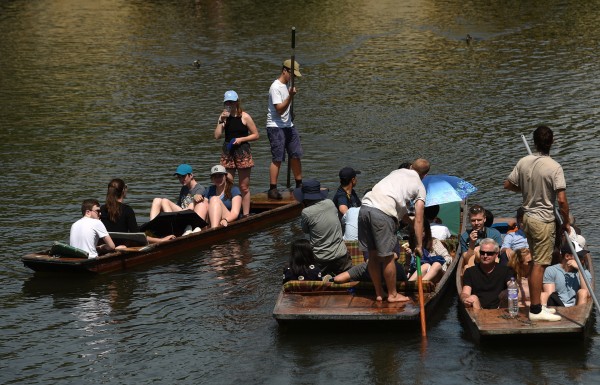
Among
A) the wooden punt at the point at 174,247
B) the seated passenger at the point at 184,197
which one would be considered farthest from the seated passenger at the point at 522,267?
the seated passenger at the point at 184,197

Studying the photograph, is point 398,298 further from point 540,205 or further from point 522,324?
point 540,205

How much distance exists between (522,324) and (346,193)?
3.95 m

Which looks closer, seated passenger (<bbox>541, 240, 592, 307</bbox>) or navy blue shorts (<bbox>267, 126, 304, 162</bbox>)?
seated passenger (<bbox>541, 240, 592, 307</bbox>)

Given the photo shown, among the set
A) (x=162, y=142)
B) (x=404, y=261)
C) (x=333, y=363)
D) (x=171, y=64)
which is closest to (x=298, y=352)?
(x=333, y=363)

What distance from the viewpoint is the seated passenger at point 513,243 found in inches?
506

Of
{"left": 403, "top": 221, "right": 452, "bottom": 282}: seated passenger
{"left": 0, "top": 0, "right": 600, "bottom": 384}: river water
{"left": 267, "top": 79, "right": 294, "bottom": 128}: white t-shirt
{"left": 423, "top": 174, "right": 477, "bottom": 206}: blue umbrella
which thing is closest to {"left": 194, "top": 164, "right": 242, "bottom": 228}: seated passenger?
{"left": 0, "top": 0, "right": 600, "bottom": 384}: river water

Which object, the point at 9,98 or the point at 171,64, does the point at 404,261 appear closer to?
the point at 9,98

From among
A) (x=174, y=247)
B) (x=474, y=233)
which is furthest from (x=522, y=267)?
(x=174, y=247)

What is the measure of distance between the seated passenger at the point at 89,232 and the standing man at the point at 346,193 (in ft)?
9.78

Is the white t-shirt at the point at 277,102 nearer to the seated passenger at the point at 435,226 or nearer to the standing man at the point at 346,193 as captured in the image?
the standing man at the point at 346,193

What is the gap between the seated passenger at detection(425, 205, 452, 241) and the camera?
1419cm

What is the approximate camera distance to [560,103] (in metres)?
25.2

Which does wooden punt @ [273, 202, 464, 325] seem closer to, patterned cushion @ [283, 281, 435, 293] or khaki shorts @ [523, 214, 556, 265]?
patterned cushion @ [283, 281, 435, 293]

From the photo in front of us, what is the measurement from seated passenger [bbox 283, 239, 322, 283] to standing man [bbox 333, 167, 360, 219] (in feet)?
6.02
